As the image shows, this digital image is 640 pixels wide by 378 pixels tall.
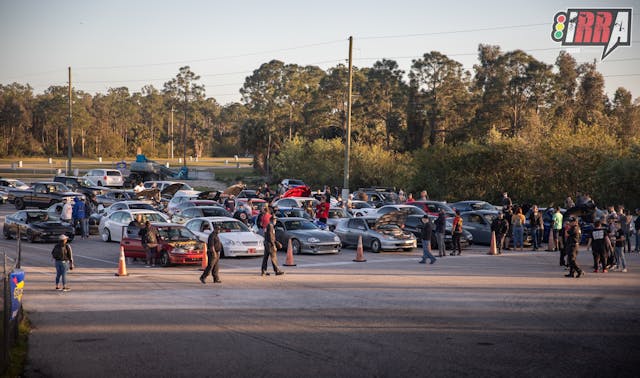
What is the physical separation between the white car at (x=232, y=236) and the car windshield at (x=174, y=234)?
104 cm

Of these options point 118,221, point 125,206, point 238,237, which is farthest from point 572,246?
point 125,206

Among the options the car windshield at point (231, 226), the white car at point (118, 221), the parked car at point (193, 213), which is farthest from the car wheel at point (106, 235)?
the car windshield at point (231, 226)

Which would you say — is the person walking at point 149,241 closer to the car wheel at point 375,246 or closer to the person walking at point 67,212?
the car wheel at point 375,246

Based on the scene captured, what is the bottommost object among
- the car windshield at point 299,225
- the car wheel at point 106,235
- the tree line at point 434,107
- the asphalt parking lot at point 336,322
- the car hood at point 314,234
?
the car wheel at point 106,235

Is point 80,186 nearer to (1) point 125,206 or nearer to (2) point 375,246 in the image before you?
(1) point 125,206

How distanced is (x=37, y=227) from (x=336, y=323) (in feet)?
61.5

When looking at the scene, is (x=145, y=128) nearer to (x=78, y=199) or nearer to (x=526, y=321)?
(x=78, y=199)

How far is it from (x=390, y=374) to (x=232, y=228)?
1531 cm

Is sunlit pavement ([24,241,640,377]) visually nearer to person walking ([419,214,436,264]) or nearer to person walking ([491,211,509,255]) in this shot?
person walking ([419,214,436,264])

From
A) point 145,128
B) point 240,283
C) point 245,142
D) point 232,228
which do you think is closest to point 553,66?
point 245,142

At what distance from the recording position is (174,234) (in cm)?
2195

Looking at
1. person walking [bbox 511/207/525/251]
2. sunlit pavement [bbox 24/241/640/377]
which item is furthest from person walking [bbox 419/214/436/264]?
person walking [bbox 511/207/525/251]

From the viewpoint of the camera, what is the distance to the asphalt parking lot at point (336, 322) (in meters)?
9.99

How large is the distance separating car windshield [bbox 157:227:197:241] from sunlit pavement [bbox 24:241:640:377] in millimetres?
1645
